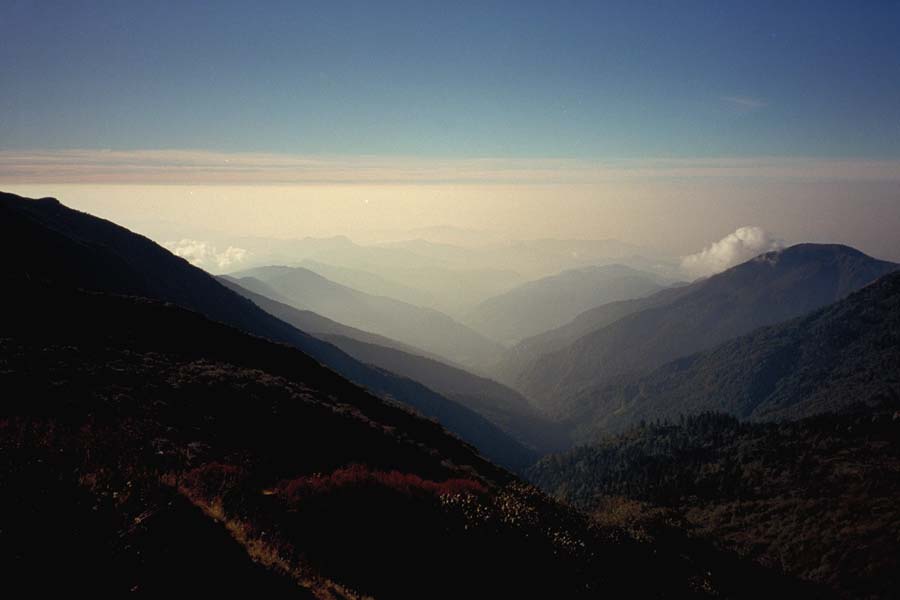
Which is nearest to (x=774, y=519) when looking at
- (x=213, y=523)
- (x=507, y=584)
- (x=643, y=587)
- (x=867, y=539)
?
(x=867, y=539)

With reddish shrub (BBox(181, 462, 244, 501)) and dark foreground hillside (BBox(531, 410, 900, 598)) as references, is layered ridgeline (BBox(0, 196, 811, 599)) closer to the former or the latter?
reddish shrub (BBox(181, 462, 244, 501))

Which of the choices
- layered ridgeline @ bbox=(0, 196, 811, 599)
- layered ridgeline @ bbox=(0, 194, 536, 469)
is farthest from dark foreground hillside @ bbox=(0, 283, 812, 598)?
layered ridgeline @ bbox=(0, 194, 536, 469)

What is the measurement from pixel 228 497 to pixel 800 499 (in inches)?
6274

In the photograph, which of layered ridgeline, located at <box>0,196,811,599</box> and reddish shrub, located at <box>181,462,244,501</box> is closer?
layered ridgeline, located at <box>0,196,811,599</box>

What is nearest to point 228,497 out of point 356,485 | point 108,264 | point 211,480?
point 211,480

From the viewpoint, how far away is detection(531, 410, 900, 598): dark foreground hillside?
85.4 meters

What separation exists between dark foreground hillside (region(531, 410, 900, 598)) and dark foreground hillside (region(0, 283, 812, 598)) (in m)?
26.7

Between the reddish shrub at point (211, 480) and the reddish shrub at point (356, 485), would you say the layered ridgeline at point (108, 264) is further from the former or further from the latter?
the reddish shrub at point (356, 485)

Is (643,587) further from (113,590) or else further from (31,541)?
(31,541)

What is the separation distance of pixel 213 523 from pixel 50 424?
10.9 metres

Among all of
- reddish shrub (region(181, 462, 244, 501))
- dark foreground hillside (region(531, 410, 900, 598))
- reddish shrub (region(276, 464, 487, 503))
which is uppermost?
reddish shrub (region(181, 462, 244, 501))

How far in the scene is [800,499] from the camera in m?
126

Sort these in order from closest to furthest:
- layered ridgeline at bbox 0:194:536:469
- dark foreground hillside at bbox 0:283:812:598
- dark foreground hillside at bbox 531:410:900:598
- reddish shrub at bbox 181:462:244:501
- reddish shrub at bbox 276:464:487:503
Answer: dark foreground hillside at bbox 0:283:812:598
reddish shrub at bbox 181:462:244:501
reddish shrub at bbox 276:464:487:503
layered ridgeline at bbox 0:194:536:469
dark foreground hillside at bbox 531:410:900:598

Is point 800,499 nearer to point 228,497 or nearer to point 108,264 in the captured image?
point 228,497
